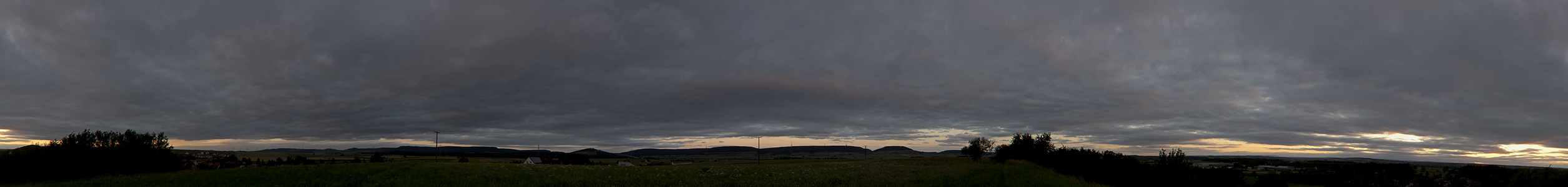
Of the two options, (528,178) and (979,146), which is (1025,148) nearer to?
(979,146)

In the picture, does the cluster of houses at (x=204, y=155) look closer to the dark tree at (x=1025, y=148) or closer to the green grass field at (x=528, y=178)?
the green grass field at (x=528, y=178)

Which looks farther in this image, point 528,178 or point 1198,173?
point 1198,173

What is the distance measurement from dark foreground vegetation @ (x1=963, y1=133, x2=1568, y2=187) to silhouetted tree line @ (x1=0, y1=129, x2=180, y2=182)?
72.0 m

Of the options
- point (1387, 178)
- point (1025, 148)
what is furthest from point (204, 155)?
point (1387, 178)

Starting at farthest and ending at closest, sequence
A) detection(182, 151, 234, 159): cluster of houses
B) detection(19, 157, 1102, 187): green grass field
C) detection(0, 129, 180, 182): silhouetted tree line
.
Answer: detection(182, 151, 234, 159): cluster of houses
detection(0, 129, 180, 182): silhouetted tree line
detection(19, 157, 1102, 187): green grass field

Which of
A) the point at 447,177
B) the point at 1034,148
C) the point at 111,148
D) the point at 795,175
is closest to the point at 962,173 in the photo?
the point at 795,175

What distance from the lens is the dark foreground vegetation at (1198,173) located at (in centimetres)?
4334

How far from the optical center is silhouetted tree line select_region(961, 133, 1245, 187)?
143ft

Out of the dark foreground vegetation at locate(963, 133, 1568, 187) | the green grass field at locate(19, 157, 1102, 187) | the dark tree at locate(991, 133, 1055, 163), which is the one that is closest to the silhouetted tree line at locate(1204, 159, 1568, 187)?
the dark foreground vegetation at locate(963, 133, 1568, 187)

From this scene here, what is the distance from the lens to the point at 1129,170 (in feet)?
168

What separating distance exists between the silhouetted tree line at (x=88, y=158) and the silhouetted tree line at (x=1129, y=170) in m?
71.2

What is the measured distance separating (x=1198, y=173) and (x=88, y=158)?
81740mm

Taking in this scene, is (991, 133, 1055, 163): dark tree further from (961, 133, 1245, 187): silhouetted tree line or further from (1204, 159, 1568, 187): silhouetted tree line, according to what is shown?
(1204, 159, 1568, 187): silhouetted tree line

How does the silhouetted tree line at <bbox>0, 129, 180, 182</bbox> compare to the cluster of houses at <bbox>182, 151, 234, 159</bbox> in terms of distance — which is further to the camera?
the cluster of houses at <bbox>182, 151, 234, 159</bbox>
